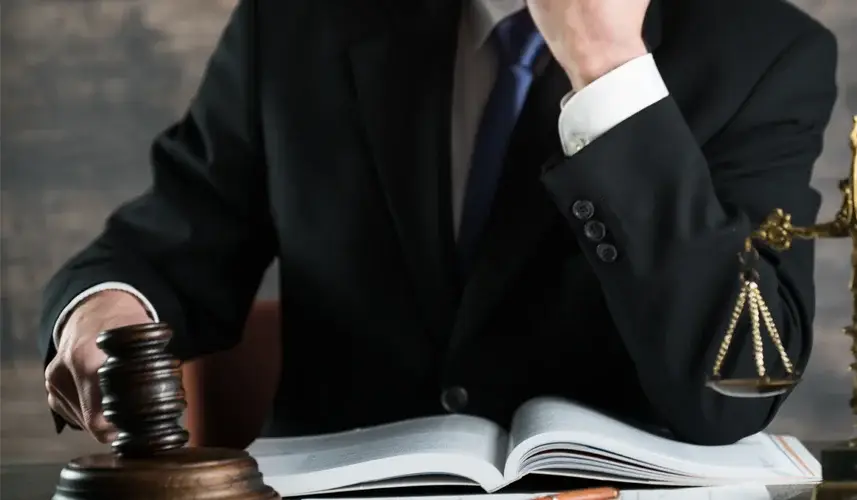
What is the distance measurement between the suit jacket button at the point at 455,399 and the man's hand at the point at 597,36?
352 mm

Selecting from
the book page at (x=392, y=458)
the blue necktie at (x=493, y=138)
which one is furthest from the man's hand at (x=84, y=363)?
the blue necktie at (x=493, y=138)

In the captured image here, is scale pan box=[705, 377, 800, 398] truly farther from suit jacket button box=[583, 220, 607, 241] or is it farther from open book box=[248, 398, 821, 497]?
suit jacket button box=[583, 220, 607, 241]

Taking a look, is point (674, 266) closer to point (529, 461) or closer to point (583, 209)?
point (583, 209)

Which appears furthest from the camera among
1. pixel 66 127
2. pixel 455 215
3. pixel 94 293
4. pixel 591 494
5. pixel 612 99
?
pixel 66 127

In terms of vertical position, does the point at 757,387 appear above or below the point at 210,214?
below

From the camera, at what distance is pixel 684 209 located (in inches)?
36.8

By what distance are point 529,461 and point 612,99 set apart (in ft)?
1.10

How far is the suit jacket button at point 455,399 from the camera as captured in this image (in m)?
1.15

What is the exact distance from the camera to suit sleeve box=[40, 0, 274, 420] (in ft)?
4.20

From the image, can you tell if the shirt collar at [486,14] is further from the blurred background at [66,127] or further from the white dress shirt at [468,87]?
the blurred background at [66,127]

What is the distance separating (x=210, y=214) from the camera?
1.32 metres

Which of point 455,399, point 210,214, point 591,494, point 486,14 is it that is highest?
point 486,14

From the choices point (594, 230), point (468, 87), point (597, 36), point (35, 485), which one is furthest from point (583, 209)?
point (35, 485)

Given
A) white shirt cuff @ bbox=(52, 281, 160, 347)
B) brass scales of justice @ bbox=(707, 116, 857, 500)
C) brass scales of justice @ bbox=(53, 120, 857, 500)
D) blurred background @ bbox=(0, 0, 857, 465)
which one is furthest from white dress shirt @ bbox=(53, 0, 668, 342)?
blurred background @ bbox=(0, 0, 857, 465)
